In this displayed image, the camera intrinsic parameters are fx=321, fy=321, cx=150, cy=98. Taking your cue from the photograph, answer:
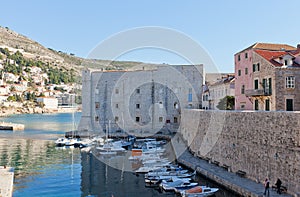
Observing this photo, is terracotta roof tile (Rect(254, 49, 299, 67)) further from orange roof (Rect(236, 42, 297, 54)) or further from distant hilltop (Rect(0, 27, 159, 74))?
distant hilltop (Rect(0, 27, 159, 74))

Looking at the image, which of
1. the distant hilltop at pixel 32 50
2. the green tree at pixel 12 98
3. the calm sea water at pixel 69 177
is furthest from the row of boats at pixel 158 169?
the distant hilltop at pixel 32 50

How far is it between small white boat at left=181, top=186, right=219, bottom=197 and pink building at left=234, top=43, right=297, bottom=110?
352 inches

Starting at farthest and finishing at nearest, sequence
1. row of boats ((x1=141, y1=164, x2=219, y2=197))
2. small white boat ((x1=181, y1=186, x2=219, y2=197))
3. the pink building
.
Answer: the pink building < row of boats ((x1=141, y1=164, x2=219, y2=197)) < small white boat ((x1=181, y1=186, x2=219, y2=197))

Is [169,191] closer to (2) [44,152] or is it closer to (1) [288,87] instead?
(1) [288,87]

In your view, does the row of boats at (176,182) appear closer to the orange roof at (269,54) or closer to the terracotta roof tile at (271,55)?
the terracotta roof tile at (271,55)

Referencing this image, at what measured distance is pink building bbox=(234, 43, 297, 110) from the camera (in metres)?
21.2

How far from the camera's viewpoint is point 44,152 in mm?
25969

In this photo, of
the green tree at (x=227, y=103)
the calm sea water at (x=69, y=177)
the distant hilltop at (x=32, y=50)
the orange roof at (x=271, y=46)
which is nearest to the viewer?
the calm sea water at (x=69, y=177)

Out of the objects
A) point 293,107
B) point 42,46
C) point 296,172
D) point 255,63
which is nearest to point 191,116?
point 255,63

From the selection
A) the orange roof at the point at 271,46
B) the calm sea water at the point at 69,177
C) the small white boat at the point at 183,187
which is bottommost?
the calm sea water at the point at 69,177

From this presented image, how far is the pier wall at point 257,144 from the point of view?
1080 centimetres

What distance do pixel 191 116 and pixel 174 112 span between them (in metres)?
12.0

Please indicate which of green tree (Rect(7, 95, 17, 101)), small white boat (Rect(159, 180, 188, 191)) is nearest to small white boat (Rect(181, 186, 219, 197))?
small white boat (Rect(159, 180, 188, 191))

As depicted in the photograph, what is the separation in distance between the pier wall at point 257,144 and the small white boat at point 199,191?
1.74m
